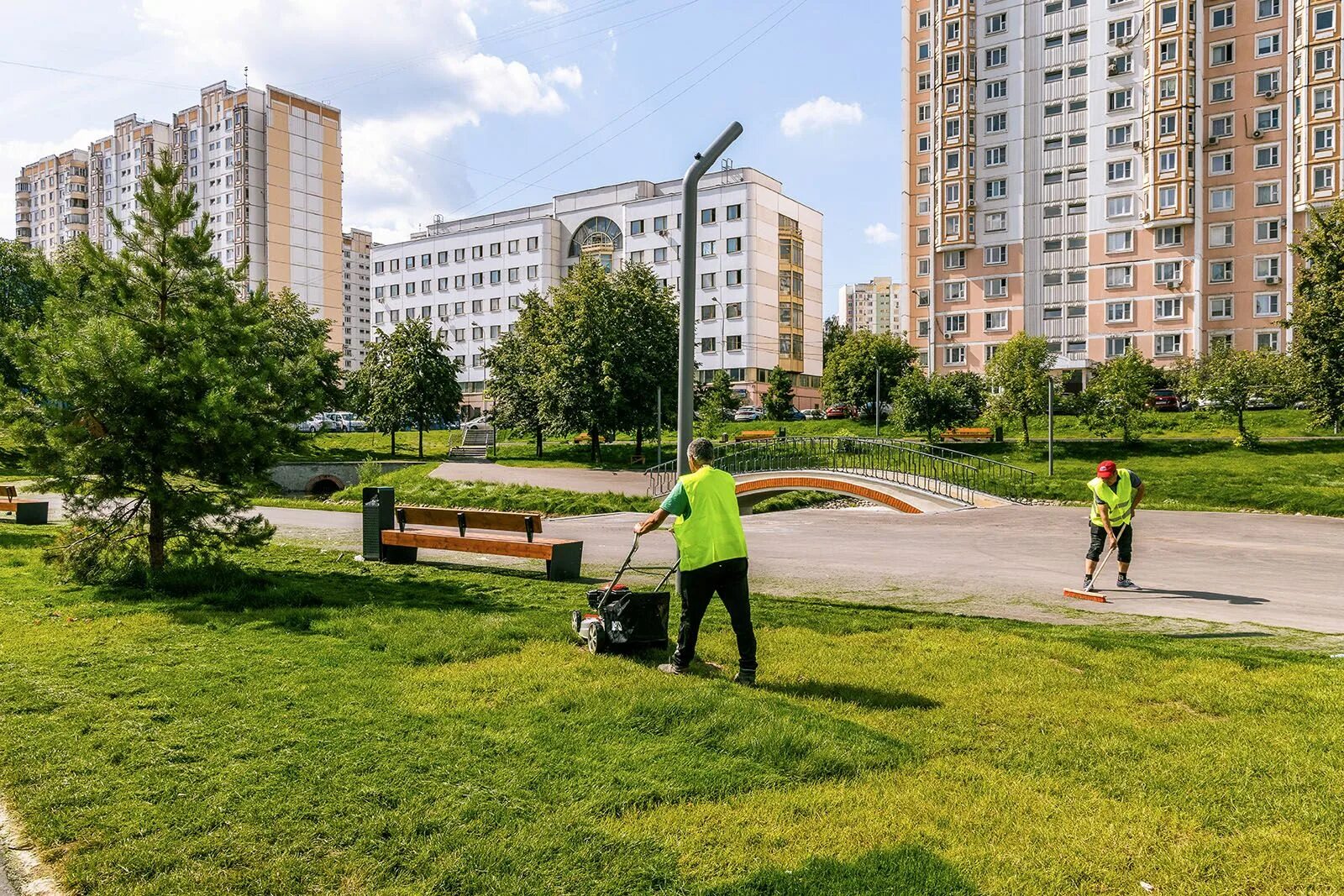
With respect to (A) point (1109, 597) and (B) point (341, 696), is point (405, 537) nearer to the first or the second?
(B) point (341, 696)

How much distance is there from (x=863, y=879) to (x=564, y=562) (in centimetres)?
848

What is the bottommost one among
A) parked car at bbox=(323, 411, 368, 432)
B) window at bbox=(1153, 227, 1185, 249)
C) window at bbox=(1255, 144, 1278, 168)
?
parked car at bbox=(323, 411, 368, 432)

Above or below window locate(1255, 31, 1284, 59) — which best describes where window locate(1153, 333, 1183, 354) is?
below

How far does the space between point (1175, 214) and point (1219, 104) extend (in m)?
8.54

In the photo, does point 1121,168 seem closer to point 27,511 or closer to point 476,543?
point 476,543

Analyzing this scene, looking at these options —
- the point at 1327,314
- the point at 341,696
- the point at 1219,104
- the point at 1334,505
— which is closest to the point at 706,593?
the point at 341,696

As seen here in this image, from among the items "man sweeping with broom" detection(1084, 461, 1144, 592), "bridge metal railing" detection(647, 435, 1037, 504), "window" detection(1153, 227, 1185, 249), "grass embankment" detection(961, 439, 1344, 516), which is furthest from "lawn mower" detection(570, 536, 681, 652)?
"window" detection(1153, 227, 1185, 249)

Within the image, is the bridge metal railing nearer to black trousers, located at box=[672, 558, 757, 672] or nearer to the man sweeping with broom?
the man sweeping with broom

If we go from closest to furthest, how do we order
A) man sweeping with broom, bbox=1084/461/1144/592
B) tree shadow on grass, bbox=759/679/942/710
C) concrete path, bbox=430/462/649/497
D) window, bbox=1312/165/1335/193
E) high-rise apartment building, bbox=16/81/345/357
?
tree shadow on grass, bbox=759/679/942/710 → man sweeping with broom, bbox=1084/461/1144/592 → concrete path, bbox=430/462/649/497 → window, bbox=1312/165/1335/193 → high-rise apartment building, bbox=16/81/345/357

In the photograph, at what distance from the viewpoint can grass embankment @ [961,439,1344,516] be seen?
21.4 metres

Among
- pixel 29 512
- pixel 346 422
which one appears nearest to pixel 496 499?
pixel 29 512

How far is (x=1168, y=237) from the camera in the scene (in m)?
56.8

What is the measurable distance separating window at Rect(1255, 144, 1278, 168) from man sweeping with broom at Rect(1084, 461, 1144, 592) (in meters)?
57.4

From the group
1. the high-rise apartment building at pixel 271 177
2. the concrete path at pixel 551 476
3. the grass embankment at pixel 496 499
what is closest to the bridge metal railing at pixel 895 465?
the concrete path at pixel 551 476
